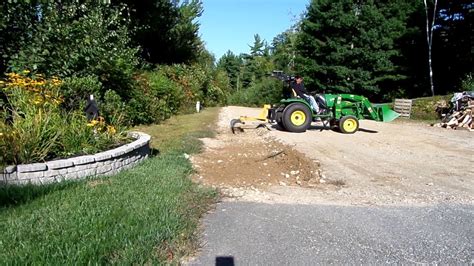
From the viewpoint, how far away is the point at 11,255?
2955 mm

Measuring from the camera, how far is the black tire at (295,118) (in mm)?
11695

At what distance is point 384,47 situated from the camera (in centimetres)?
2592

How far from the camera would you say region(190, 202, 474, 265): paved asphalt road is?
3330 mm

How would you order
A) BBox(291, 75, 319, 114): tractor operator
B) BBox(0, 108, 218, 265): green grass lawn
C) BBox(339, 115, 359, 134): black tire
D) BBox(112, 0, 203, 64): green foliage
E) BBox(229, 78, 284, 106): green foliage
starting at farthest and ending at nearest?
BBox(229, 78, 284, 106): green foliage, BBox(112, 0, 203, 64): green foliage, BBox(291, 75, 319, 114): tractor operator, BBox(339, 115, 359, 134): black tire, BBox(0, 108, 218, 265): green grass lawn

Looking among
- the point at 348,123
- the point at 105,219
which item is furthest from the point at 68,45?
the point at 348,123

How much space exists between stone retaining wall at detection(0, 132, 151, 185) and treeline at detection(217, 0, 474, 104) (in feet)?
71.8

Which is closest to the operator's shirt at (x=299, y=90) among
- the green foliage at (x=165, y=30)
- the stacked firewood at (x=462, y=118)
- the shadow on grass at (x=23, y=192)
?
the stacked firewood at (x=462, y=118)

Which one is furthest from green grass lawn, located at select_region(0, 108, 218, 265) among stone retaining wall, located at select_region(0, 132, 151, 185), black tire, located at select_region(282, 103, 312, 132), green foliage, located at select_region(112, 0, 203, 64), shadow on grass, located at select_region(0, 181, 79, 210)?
green foliage, located at select_region(112, 0, 203, 64)

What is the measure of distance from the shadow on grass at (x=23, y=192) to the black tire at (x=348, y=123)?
8.52 metres

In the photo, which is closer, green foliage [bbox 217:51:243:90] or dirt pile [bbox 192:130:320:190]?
dirt pile [bbox 192:130:320:190]

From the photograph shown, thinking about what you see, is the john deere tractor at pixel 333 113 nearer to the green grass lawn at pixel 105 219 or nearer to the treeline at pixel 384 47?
the green grass lawn at pixel 105 219

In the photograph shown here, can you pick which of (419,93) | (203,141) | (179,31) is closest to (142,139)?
(203,141)

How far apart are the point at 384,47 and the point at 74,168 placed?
24.7 metres

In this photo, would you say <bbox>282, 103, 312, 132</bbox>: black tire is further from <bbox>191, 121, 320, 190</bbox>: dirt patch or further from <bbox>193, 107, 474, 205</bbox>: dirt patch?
<bbox>191, 121, 320, 190</bbox>: dirt patch
